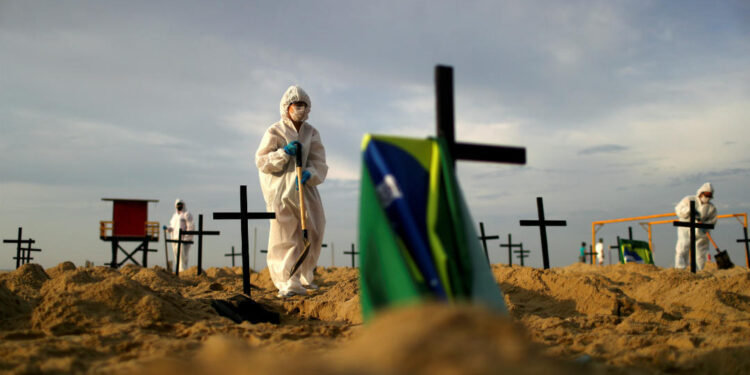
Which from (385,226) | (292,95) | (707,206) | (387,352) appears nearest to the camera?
(387,352)

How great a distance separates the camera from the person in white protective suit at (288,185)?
7801mm

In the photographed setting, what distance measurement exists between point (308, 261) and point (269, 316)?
2.57m

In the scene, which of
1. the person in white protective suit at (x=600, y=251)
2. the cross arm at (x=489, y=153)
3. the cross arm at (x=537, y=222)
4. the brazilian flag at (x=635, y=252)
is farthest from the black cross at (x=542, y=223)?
the person in white protective suit at (x=600, y=251)

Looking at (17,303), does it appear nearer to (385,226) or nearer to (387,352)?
(385,226)

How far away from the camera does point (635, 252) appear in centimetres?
1606

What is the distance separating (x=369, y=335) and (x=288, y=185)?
6.18 m

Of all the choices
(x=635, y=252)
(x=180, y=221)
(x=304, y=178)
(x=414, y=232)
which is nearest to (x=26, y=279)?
(x=304, y=178)

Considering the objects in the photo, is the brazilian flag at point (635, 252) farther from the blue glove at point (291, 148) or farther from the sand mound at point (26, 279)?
the sand mound at point (26, 279)

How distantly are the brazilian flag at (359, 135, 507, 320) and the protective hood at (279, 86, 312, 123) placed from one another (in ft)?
17.1

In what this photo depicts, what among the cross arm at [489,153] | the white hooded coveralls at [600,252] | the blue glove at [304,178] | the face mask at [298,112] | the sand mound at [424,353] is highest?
the face mask at [298,112]

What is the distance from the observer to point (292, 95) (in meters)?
7.85

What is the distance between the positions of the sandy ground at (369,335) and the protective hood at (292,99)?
283 centimetres

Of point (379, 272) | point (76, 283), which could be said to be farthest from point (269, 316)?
point (379, 272)

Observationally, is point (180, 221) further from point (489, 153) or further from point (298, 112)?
point (489, 153)
